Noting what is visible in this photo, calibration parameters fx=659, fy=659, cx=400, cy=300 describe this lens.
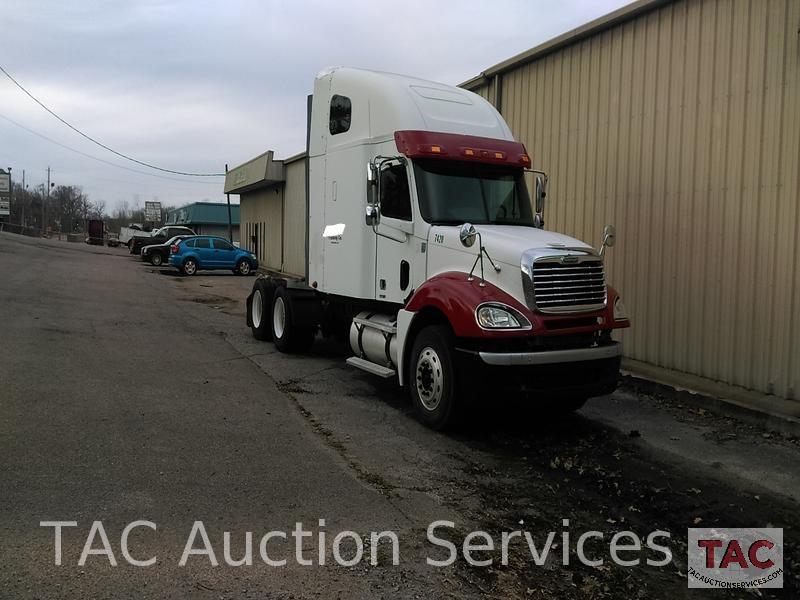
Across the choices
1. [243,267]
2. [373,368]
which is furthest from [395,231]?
[243,267]

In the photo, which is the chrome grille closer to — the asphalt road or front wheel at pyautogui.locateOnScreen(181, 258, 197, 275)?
the asphalt road

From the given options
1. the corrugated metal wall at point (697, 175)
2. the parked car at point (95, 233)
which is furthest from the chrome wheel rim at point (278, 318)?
the parked car at point (95, 233)

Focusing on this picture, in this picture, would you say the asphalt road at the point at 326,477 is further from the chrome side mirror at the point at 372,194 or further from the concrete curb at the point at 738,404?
the chrome side mirror at the point at 372,194

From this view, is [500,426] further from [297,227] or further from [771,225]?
[297,227]

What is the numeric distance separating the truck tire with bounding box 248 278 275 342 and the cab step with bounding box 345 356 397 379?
3230mm

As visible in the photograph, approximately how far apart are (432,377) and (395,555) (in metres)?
2.76

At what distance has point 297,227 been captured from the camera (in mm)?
25078

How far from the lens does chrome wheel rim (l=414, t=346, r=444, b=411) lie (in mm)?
6383

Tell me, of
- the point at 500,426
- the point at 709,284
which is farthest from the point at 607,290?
the point at 709,284

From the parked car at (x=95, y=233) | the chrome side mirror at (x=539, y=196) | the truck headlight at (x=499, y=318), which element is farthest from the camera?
the parked car at (x=95, y=233)

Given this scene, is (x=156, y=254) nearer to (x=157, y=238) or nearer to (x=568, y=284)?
(x=157, y=238)

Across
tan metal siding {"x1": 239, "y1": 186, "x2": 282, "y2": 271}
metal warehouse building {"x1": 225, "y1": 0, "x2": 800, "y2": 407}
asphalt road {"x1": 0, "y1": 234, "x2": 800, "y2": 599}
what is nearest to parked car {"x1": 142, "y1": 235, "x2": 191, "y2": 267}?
tan metal siding {"x1": 239, "y1": 186, "x2": 282, "y2": 271}

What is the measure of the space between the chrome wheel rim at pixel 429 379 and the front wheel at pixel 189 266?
22.4 meters

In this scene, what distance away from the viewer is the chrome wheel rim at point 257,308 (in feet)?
37.3
